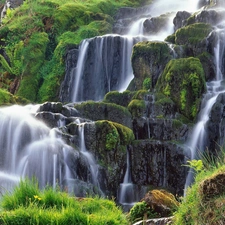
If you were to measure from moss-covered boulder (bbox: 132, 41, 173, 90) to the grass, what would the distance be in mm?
14781

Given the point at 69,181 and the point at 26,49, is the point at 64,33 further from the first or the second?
the point at 69,181

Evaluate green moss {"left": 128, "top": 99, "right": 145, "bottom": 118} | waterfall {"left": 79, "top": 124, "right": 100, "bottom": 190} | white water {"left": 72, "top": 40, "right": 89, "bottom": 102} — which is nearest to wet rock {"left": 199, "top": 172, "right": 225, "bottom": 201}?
waterfall {"left": 79, "top": 124, "right": 100, "bottom": 190}

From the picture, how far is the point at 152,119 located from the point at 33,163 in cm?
576

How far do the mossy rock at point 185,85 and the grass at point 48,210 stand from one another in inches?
482

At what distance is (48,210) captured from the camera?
16.4ft

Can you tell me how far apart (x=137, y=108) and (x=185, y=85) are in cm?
278

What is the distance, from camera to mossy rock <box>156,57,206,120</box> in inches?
688

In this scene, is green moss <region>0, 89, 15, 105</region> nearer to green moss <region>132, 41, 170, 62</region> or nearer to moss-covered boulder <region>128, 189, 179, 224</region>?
green moss <region>132, 41, 170, 62</region>

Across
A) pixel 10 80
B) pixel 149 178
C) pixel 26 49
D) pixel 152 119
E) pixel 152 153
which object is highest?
pixel 26 49

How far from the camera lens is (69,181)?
12344 millimetres

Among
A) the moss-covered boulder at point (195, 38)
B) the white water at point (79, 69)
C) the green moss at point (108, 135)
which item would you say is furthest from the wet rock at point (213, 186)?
the white water at point (79, 69)

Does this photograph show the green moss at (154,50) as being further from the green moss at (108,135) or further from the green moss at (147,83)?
the green moss at (108,135)

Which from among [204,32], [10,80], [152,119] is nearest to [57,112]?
[152,119]

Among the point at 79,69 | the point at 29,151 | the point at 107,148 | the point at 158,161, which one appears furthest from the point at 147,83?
the point at 29,151
